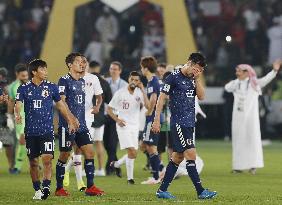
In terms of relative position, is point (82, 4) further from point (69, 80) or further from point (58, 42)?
point (69, 80)

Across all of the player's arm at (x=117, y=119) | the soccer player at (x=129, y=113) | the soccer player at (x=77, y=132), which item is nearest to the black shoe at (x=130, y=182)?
the soccer player at (x=129, y=113)

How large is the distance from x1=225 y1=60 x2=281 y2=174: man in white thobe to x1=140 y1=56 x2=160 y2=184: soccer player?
3.42 metres

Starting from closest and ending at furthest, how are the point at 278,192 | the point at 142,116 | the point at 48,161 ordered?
1. the point at 48,161
2. the point at 278,192
3. the point at 142,116

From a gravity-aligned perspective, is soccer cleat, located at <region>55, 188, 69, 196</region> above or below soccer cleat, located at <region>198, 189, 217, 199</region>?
above

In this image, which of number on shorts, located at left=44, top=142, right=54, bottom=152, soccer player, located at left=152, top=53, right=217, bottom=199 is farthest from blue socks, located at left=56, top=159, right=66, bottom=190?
soccer player, located at left=152, top=53, right=217, bottom=199

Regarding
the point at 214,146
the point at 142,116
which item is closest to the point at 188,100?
the point at 142,116

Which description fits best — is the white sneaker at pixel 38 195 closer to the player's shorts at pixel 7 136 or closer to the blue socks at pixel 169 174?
the blue socks at pixel 169 174

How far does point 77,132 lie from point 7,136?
18.0 feet

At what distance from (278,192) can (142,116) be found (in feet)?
21.3

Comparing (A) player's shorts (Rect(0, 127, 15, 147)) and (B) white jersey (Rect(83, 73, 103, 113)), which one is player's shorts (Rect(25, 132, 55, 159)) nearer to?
(B) white jersey (Rect(83, 73, 103, 113))

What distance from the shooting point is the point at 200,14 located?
107 feet

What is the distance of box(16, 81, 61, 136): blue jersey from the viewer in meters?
16.2

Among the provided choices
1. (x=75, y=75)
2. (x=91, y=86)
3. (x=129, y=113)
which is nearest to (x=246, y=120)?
(x=129, y=113)

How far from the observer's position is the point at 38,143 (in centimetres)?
1622
